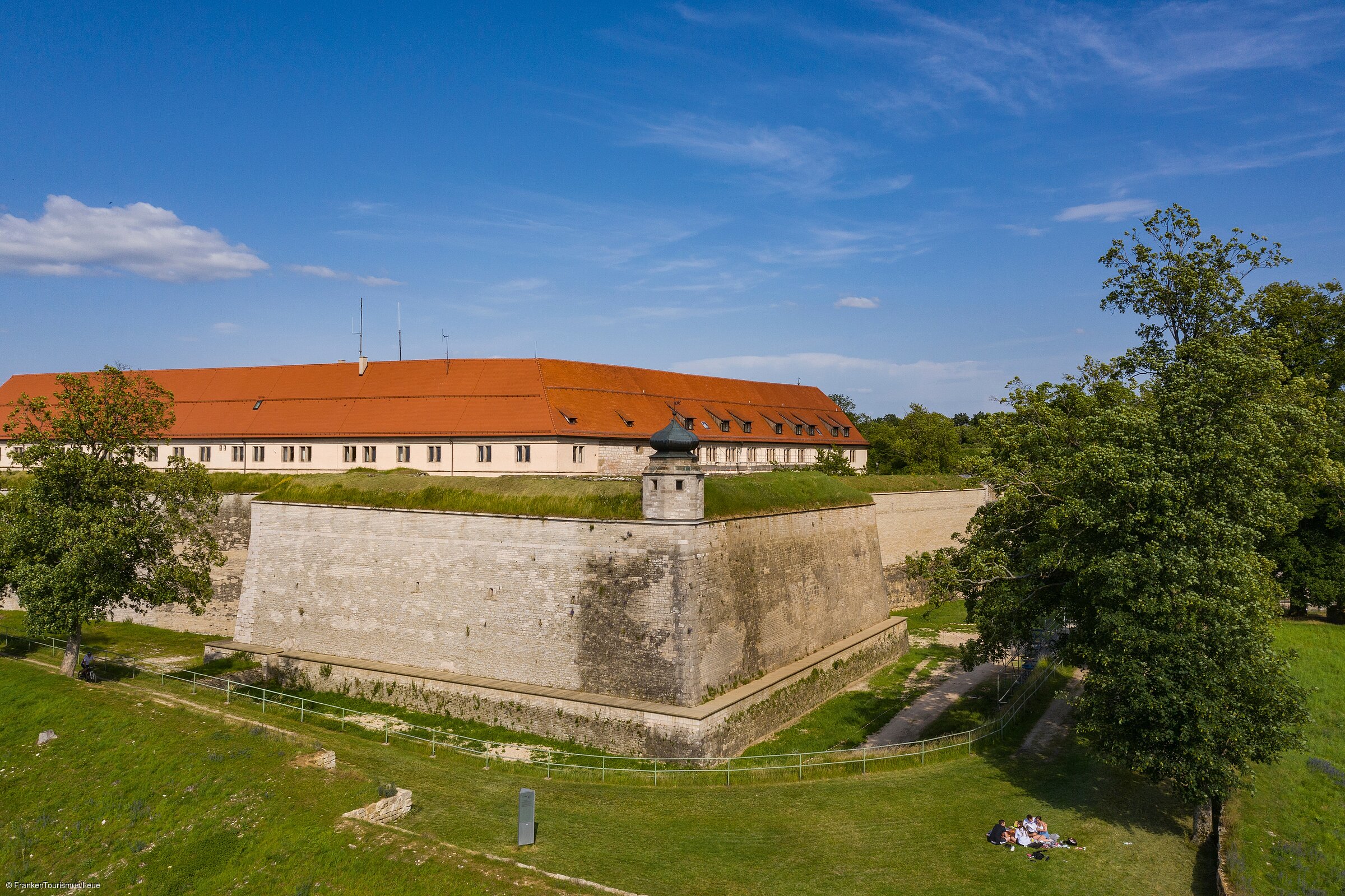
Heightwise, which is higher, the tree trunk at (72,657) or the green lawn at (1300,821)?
the tree trunk at (72,657)

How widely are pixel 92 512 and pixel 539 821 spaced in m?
17.6

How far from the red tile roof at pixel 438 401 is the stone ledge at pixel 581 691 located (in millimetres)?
12627

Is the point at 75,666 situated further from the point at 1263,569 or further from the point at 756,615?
the point at 1263,569

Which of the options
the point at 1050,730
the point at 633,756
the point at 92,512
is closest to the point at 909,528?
the point at 1050,730

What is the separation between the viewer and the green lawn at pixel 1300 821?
14406 mm

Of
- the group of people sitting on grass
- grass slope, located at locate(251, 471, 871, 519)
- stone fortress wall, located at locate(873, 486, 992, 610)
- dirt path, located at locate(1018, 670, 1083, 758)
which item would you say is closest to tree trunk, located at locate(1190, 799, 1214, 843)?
the group of people sitting on grass

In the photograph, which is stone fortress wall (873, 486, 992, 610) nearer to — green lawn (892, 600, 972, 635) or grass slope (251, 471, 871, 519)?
green lawn (892, 600, 972, 635)

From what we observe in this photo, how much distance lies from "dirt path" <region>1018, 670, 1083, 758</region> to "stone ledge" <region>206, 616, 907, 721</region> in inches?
291

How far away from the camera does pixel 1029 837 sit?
15.2 meters

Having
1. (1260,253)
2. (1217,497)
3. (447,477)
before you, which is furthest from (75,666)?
(1260,253)

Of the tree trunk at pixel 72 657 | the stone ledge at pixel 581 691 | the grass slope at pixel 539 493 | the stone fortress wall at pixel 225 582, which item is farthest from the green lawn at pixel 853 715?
the stone fortress wall at pixel 225 582

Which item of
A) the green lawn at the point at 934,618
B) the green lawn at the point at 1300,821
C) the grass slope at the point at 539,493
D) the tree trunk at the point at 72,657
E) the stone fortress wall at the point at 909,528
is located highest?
the grass slope at the point at 539,493

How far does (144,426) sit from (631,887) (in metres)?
22.0

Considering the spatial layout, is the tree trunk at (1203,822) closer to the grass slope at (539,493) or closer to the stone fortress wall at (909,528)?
the grass slope at (539,493)
